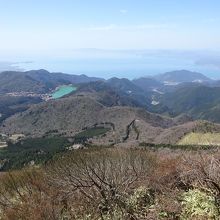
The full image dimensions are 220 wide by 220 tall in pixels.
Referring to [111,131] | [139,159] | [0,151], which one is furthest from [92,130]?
[139,159]

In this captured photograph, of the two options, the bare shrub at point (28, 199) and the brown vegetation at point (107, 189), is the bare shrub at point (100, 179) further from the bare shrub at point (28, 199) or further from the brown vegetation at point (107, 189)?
the bare shrub at point (28, 199)

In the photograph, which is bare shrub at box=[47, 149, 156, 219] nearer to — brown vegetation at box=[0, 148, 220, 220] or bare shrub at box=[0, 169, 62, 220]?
brown vegetation at box=[0, 148, 220, 220]

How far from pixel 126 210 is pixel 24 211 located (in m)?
3.49

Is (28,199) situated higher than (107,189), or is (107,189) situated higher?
(107,189)

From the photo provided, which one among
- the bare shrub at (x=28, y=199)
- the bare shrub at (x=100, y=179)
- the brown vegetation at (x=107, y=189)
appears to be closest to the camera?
the brown vegetation at (x=107, y=189)

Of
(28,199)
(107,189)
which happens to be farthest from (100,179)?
(28,199)

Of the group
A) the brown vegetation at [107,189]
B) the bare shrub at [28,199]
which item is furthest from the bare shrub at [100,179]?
the bare shrub at [28,199]

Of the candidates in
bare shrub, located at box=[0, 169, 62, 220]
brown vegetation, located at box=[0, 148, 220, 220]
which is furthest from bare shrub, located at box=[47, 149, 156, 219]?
bare shrub, located at box=[0, 169, 62, 220]

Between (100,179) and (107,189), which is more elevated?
(100,179)

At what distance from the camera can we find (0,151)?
15000 centimetres

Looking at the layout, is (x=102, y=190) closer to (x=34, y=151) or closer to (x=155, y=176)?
(x=155, y=176)

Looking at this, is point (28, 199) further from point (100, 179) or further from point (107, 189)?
point (107, 189)

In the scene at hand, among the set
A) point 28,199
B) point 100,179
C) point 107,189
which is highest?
point 100,179

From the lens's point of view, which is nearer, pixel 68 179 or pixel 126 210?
pixel 126 210
